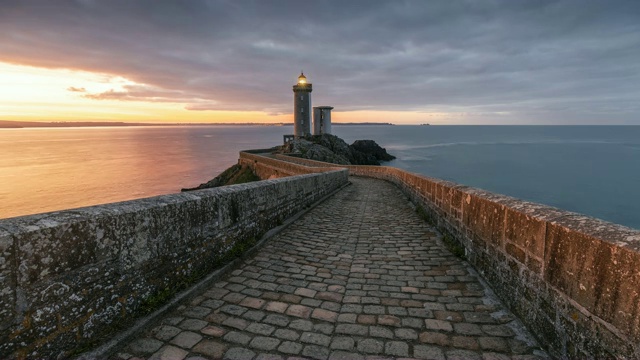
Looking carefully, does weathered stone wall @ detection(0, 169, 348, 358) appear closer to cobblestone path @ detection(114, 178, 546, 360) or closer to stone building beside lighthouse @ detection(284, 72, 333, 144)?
cobblestone path @ detection(114, 178, 546, 360)

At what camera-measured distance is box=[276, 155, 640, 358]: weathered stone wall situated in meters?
2.07

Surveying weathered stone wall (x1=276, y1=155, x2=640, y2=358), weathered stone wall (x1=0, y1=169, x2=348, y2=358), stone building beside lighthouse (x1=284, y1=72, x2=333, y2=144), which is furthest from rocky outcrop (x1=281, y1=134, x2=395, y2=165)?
weathered stone wall (x1=276, y1=155, x2=640, y2=358)

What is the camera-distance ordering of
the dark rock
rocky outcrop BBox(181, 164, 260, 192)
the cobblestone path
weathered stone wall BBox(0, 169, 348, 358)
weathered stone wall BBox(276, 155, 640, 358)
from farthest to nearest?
the dark rock → rocky outcrop BBox(181, 164, 260, 192) → the cobblestone path → weathered stone wall BBox(0, 169, 348, 358) → weathered stone wall BBox(276, 155, 640, 358)

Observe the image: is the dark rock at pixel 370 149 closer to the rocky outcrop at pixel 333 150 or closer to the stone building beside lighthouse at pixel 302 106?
the rocky outcrop at pixel 333 150

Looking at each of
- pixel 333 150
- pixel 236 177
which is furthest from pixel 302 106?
pixel 236 177

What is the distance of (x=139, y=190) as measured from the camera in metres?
44.3

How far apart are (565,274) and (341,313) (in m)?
2.06

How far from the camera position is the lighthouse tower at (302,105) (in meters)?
58.8

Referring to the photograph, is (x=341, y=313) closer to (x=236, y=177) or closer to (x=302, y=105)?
(x=236, y=177)

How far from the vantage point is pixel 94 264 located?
8.89ft

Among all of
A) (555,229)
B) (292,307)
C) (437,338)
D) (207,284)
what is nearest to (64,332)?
(207,284)

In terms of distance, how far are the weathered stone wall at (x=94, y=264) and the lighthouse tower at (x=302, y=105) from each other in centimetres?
5582

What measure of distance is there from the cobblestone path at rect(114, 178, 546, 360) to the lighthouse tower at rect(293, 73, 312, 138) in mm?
54833

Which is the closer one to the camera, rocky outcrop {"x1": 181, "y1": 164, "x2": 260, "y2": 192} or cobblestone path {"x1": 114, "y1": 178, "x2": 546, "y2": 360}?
cobblestone path {"x1": 114, "y1": 178, "x2": 546, "y2": 360}
